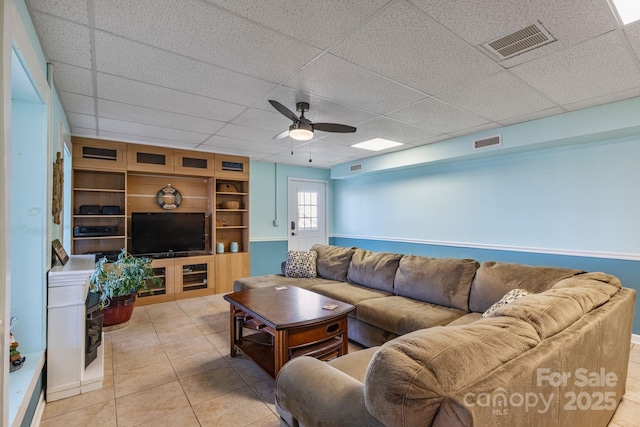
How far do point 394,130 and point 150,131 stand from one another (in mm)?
3157

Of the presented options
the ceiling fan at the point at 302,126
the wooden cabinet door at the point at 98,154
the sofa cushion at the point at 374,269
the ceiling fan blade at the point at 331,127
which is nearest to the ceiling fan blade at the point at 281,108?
the ceiling fan at the point at 302,126

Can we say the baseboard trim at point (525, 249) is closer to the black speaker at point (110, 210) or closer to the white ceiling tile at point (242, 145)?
the white ceiling tile at point (242, 145)

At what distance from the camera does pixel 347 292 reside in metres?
3.38

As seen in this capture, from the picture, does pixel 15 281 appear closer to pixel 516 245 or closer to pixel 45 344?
pixel 45 344

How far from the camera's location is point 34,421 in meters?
1.86

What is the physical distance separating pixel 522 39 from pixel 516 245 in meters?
2.96

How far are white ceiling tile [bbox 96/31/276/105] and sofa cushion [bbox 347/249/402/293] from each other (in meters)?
2.23

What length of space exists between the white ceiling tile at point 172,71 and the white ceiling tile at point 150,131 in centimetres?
138

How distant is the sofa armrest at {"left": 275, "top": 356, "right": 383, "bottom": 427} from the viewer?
3.44ft

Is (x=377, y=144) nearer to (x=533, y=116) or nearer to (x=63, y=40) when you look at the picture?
(x=533, y=116)

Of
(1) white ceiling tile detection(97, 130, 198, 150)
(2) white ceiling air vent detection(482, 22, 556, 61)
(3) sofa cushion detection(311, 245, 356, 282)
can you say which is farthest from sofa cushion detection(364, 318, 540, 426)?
(1) white ceiling tile detection(97, 130, 198, 150)

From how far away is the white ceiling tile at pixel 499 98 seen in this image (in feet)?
8.39

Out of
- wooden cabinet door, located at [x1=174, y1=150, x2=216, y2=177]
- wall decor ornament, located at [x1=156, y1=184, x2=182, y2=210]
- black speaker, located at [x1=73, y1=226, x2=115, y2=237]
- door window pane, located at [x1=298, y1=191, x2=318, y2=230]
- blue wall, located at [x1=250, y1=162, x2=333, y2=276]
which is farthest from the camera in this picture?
door window pane, located at [x1=298, y1=191, x2=318, y2=230]

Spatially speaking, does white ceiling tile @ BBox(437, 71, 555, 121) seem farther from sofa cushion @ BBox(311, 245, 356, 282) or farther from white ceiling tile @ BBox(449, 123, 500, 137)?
sofa cushion @ BBox(311, 245, 356, 282)
